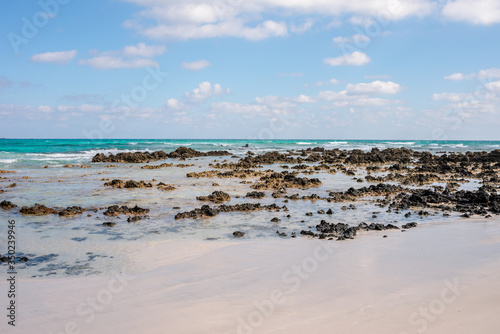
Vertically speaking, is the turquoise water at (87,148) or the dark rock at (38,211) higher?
the turquoise water at (87,148)

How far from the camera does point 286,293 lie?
438 centimetres

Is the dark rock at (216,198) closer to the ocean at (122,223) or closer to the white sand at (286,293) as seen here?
the ocean at (122,223)

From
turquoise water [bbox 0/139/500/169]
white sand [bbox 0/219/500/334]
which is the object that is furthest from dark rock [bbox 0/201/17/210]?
turquoise water [bbox 0/139/500/169]

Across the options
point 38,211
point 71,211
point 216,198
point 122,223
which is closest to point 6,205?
point 38,211

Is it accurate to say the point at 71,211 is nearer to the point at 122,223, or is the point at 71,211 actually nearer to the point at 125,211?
the point at 125,211

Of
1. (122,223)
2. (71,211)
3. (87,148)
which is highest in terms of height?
(87,148)

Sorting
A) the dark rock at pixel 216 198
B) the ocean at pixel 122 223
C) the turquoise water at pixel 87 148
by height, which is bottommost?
the ocean at pixel 122 223

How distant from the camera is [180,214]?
9.40m

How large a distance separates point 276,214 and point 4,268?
6.49m

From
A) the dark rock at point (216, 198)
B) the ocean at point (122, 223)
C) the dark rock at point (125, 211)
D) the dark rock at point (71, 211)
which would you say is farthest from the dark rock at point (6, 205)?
the dark rock at point (216, 198)

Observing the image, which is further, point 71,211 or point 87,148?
point 87,148

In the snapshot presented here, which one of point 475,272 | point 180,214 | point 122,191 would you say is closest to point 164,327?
point 475,272

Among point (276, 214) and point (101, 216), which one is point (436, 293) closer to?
point (276, 214)

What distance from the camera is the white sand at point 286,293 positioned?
3.62m
